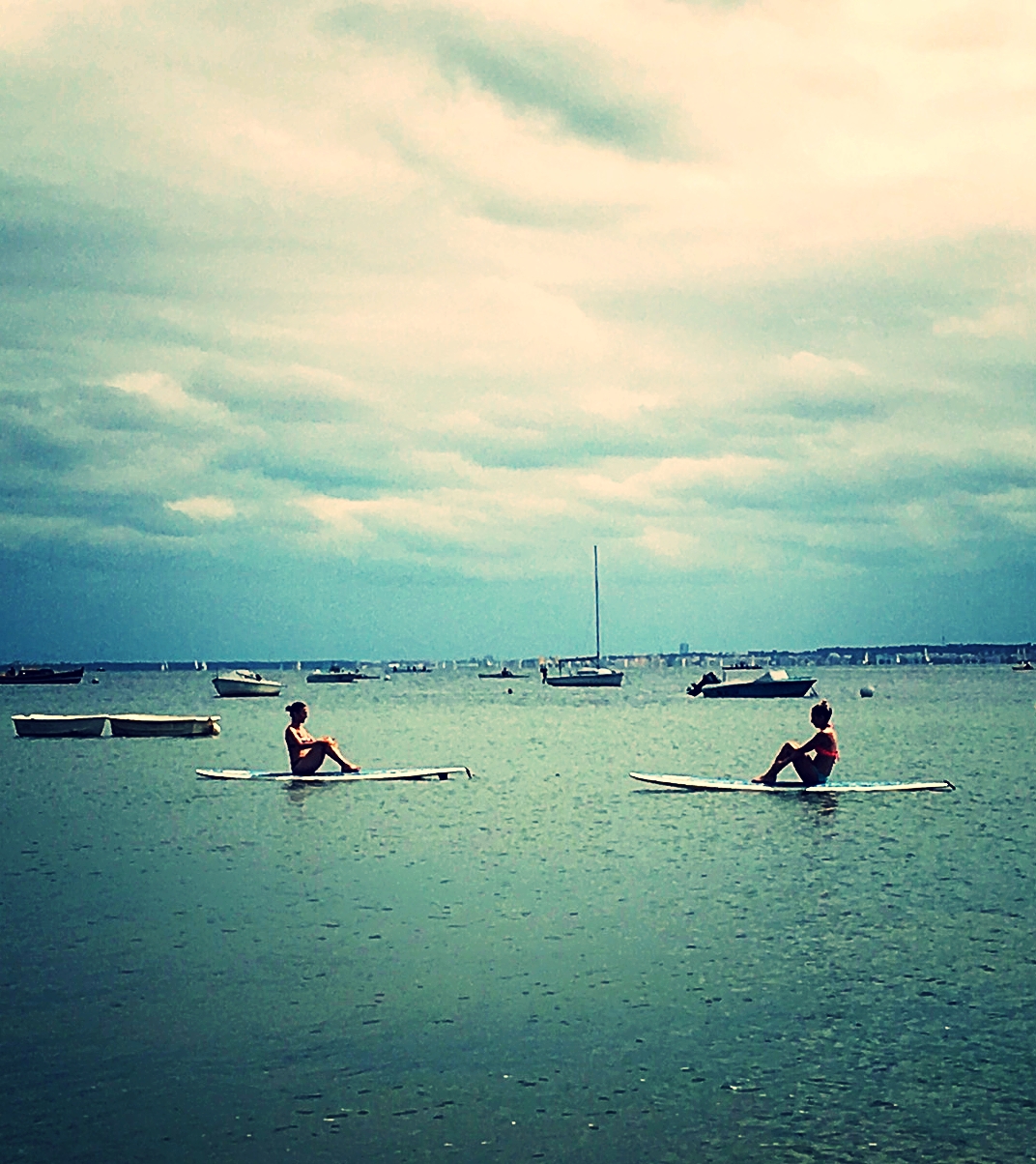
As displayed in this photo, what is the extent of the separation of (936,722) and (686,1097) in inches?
3386

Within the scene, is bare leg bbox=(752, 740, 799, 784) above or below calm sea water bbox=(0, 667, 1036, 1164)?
above

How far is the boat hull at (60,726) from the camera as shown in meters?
77.4

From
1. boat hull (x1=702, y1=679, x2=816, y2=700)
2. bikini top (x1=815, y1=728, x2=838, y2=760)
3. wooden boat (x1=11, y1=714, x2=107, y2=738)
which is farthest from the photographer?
boat hull (x1=702, y1=679, x2=816, y2=700)

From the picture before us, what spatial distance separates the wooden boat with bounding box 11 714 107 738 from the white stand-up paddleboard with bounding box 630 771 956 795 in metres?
45.4

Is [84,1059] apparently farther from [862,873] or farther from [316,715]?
[316,715]

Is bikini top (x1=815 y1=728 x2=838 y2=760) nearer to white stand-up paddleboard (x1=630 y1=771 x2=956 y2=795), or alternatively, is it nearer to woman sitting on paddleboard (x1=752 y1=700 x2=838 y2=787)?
woman sitting on paddleboard (x1=752 y1=700 x2=838 y2=787)

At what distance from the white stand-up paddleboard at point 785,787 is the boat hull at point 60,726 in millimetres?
45423

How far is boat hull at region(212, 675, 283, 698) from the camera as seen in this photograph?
17188 cm

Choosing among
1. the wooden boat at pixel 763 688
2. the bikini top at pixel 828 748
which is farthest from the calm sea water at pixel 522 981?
the wooden boat at pixel 763 688

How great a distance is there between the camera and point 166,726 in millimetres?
75500

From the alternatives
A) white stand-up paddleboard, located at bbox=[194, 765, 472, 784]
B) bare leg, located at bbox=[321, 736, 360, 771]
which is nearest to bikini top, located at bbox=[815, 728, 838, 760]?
bare leg, located at bbox=[321, 736, 360, 771]

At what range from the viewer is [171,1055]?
13992mm

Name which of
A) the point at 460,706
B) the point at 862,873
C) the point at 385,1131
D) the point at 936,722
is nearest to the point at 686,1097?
the point at 385,1131

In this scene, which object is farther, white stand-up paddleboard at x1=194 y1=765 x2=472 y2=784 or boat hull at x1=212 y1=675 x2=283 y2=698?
boat hull at x1=212 y1=675 x2=283 y2=698
